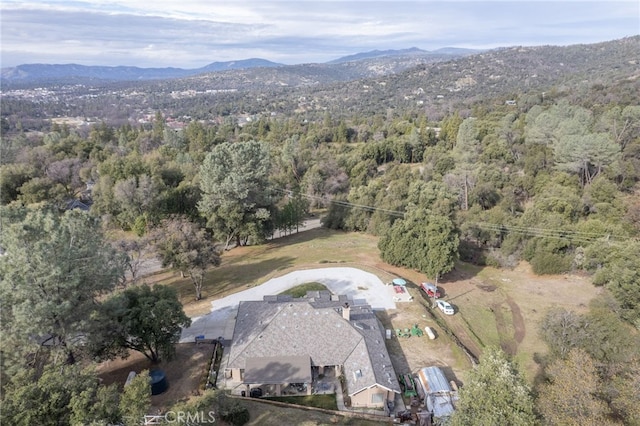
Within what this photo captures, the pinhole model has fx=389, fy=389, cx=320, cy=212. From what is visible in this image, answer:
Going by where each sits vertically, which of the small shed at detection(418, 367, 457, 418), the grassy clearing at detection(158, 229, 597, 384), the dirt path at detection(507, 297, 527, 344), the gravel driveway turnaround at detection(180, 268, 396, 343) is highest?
the small shed at detection(418, 367, 457, 418)

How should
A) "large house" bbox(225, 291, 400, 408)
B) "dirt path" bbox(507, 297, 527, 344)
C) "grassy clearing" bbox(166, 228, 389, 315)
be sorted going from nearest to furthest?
"large house" bbox(225, 291, 400, 408) < "dirt path" bbox(507, 297, 527, 344) < "grassy clearing" bbox(166, 228, 389, 315)

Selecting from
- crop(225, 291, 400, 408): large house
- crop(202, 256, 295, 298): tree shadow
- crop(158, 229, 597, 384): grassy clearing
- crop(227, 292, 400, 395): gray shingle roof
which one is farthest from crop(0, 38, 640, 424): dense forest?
crop(225, 291, 400, 408): large house

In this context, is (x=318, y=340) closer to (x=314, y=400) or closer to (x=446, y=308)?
(x=314, y=400)

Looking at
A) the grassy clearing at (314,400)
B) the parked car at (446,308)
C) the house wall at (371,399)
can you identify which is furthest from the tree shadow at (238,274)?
the house wall at (371,399)

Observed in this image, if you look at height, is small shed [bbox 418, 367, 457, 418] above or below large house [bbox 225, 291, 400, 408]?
below

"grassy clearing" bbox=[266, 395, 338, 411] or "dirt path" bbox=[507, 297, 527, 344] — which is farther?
"dirt path" bbox=[507, 297, 527, 344]

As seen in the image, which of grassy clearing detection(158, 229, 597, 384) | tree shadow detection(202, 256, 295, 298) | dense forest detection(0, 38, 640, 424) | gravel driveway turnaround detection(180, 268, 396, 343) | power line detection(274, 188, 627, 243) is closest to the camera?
dense forest detection(0, 38, 640, 424)

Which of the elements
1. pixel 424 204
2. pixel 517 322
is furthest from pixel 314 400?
pixel 424 204

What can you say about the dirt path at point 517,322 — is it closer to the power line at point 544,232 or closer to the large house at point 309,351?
the power line at point 544,232

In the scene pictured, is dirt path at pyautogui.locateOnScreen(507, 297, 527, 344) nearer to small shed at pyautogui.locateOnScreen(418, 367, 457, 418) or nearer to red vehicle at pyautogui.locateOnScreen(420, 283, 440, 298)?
red vehicle at pyautogui.locateOnScreen(420, 283, 440, 298)
